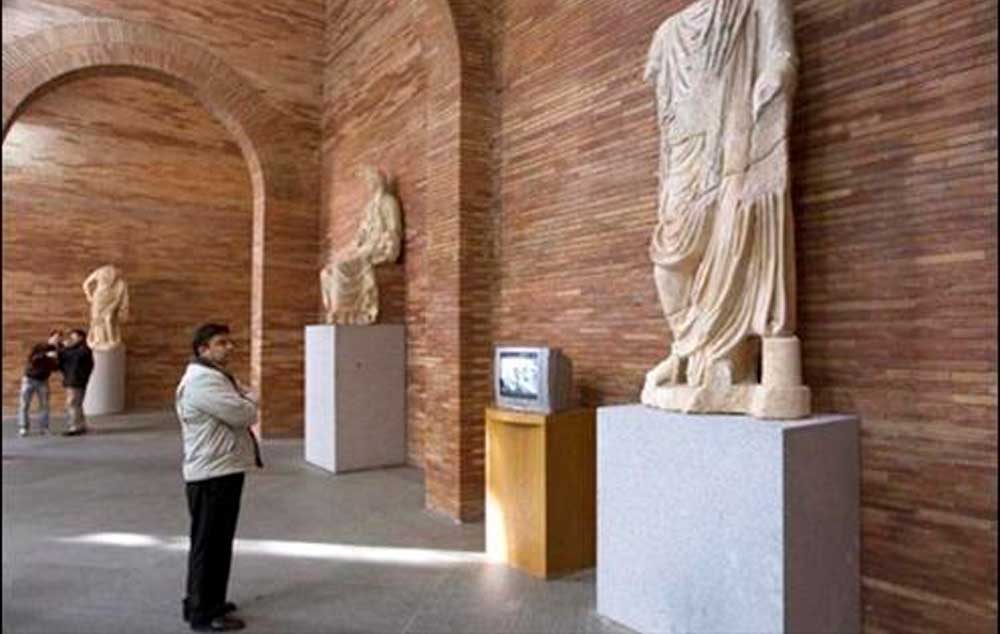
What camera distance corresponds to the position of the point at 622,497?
3.16m

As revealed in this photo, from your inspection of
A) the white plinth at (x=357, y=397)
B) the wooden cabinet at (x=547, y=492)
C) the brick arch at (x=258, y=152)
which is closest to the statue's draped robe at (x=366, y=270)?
the white plinth at (x=357, y=397)

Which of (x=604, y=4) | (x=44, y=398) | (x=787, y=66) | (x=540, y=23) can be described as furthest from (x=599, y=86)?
(x=44, y=398)

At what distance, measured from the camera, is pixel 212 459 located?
3045 millimetres

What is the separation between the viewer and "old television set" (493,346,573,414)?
3951 mm

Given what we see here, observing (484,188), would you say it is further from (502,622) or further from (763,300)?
(502,622)

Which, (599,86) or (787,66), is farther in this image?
(599,86)

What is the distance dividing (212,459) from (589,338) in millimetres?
2366

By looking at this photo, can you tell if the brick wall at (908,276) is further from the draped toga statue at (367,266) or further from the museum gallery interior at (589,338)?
the draped toga statue at (367,266)

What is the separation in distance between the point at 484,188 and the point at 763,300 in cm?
278

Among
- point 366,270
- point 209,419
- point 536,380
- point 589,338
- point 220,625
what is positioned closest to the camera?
point 209,419

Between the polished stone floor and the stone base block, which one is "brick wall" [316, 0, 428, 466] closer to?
the polished stone floor

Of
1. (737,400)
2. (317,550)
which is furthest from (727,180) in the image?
(317,550)

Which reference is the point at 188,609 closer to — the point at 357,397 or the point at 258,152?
the point at 357,397

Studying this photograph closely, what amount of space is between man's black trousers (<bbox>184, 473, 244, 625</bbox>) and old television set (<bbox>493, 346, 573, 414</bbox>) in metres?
1.67
